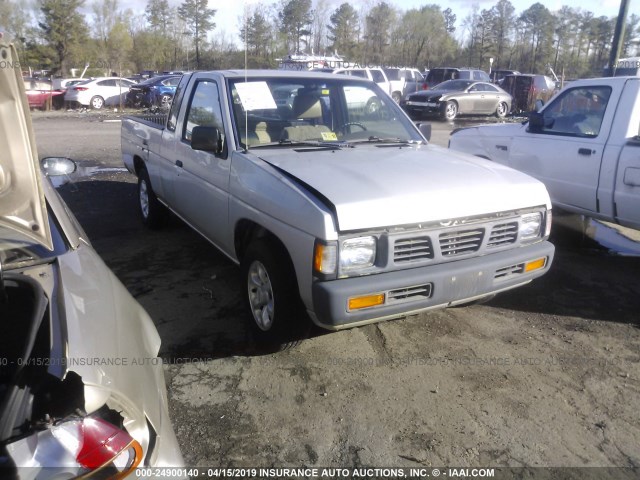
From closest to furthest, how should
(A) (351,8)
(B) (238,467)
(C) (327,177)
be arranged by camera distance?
(B) (238,467) → (C) (327,177) → (A) (351,8)

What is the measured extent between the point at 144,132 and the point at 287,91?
7.45 feet

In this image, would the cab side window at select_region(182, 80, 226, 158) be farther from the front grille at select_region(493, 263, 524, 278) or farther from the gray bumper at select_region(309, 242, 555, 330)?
the front grille at select_region(493, 263, 524, 278)

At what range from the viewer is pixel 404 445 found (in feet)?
9.36

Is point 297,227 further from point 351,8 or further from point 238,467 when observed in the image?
point 351,8

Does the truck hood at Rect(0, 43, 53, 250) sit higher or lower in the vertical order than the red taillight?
higher

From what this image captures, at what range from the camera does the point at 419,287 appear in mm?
3217

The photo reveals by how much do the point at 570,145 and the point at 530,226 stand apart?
2553mm

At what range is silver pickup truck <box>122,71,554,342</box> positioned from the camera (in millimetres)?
3098

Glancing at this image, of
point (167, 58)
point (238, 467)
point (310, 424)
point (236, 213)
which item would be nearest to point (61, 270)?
point (238, 467)

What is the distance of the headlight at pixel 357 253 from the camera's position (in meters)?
3.06

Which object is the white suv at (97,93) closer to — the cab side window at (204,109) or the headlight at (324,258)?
the cab side window at (204,109)

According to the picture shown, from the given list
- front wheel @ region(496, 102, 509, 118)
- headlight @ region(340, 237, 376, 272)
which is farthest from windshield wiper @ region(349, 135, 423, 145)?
front wheel @ region(496, 102, 509, 118)

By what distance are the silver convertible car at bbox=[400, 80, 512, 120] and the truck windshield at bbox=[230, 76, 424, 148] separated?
17317 mm

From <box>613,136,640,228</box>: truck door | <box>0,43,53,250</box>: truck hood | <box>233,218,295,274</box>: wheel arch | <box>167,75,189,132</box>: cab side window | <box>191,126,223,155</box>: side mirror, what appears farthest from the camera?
<box>167,75,189,132</box>: cab side window
